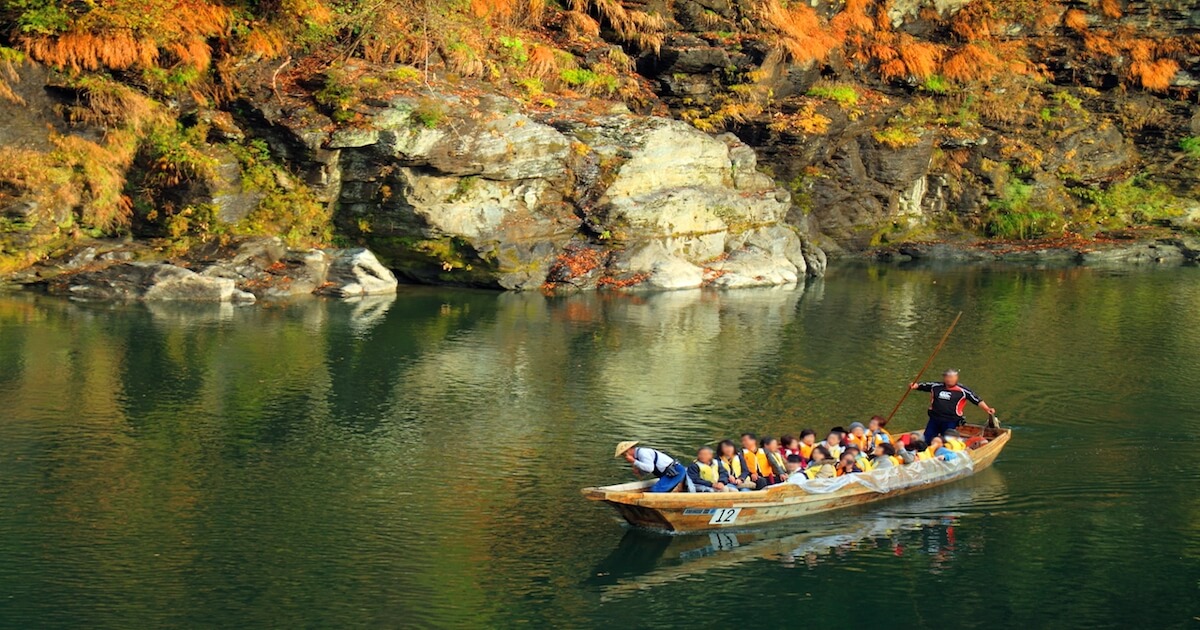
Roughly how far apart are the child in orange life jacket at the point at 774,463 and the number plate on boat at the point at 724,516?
3.81 ft

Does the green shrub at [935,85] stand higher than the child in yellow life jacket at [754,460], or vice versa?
the green shrub at [935,85]

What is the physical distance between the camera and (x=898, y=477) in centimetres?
1931

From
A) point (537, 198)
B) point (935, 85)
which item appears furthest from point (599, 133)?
point (935, 85)

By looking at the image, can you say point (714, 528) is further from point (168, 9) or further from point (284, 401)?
point (168, 9)

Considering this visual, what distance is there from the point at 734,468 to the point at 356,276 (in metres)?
23.6

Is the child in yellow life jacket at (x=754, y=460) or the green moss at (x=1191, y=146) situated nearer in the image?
the child in yellow life jacket at (x=754, y=460)

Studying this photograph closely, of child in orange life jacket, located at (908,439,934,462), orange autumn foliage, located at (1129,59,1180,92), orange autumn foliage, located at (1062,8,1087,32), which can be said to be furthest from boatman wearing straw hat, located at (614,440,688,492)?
orange autumn foliage, located at (1062,8,1087,32)

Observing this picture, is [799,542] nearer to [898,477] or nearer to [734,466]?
[734,466]

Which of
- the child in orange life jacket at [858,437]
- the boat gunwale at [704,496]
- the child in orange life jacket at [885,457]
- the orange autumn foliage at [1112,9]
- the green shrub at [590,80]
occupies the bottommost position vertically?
the boat gunwale at [704,496]

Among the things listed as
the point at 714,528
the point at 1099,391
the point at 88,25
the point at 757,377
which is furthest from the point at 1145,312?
the point at 88,25

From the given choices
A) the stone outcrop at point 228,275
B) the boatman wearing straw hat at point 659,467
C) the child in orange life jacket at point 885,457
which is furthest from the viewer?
the stone outcrop at point 228,275

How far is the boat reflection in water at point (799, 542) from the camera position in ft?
53.6

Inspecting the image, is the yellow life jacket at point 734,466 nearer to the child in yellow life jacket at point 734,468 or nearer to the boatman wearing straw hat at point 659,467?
the child in yellow life jacket at point 734,468

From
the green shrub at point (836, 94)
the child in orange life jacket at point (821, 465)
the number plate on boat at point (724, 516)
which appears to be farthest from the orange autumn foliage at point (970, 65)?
the number plate on boat at point (724, 516)
